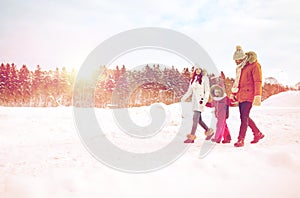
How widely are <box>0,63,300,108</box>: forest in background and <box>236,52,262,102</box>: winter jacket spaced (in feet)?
28.6

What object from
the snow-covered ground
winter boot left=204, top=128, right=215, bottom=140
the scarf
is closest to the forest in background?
winter boot left=204, top=128, right=215, bottom=140

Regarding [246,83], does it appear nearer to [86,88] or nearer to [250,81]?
[250,81]

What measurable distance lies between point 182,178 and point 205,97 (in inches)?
105

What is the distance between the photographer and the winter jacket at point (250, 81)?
5688 mm

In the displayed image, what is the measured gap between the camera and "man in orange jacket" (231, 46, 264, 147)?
5711mm

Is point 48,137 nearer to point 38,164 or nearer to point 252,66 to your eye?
point 38,164

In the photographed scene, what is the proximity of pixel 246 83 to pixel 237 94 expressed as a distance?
0.34 metres

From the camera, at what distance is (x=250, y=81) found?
579 cm

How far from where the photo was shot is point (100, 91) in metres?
26.3

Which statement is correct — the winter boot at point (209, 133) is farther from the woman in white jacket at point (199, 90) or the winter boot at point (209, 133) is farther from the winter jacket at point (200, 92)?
the winter jacket at point (200, 92)

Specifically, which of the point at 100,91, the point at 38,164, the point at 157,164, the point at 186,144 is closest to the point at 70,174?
the point at 38,164

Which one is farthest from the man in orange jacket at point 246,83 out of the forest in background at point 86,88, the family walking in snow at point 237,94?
the forest in background at point 86,88

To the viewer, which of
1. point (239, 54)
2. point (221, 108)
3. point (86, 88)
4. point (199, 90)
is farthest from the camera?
point (86, 88)

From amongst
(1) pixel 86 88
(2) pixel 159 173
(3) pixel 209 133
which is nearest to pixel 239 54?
(3) pixel 209 133
